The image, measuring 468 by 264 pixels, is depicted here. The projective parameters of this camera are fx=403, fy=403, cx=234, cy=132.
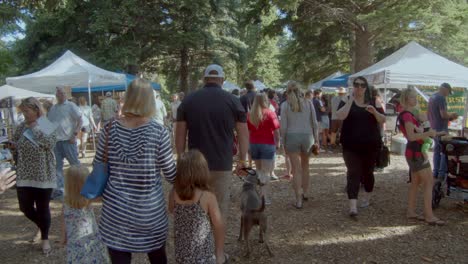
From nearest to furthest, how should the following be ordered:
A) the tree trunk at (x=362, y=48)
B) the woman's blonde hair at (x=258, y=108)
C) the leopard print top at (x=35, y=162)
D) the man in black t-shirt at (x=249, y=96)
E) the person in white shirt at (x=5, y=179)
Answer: the person in white shirt at (x=5, y=179) < the leopard print top at (x=35, y=162) < the woman's blonde hair at (x=258, y=108) < the man in black t-shirt at (x=249, y=96) < the tree trunk at (x=362, y=48)

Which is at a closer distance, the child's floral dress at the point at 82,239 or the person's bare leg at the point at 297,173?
the child's floral dress at the point at 82,239

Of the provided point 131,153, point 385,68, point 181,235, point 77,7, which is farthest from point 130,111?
point 77,7

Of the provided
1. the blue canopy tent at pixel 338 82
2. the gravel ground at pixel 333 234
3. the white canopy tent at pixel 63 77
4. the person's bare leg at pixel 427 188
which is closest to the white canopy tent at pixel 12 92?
the white canopy tent at pixel 63 77

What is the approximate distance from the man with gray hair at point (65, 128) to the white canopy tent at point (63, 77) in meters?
4.83

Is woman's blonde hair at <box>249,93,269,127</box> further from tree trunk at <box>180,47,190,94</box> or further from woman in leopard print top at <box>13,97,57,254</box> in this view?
tree trunk at <box>180,47,190,94</box>

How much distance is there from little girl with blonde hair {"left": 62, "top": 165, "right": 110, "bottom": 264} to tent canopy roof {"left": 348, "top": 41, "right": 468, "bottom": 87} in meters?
8.37

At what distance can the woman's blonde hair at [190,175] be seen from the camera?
268cm

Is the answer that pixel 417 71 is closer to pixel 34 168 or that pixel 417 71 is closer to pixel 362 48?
pixel 362 48

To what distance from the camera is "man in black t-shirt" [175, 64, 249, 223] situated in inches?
144

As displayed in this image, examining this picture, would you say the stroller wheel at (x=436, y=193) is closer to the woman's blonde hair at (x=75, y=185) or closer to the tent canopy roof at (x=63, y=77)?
the woman's blonde hair at (x=75, y=185)

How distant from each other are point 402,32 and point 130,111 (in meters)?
16.8

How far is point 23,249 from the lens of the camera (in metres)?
4.79

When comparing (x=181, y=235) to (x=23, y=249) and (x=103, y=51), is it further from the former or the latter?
(x=103, y=51)

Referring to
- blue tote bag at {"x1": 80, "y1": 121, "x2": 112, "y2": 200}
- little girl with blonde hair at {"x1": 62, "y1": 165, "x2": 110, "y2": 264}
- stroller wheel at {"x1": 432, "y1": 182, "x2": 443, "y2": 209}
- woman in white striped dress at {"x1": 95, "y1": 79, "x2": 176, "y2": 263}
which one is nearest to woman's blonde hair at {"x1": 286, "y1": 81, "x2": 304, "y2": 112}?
stroller wheel at {"x1": 432, "y1": 182, "x2": 443, "y2": 209}
